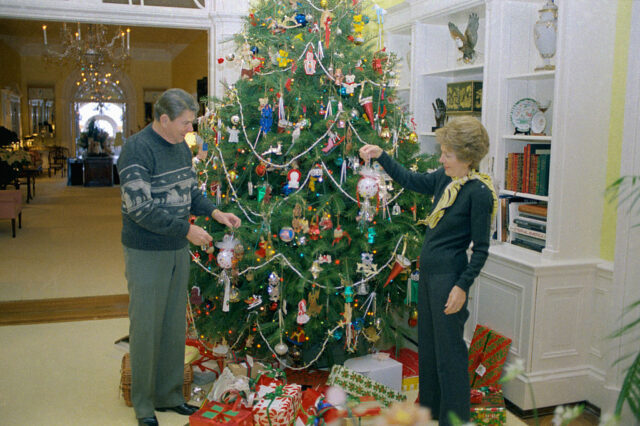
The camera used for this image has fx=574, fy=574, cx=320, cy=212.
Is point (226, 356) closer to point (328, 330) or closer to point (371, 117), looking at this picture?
point (328, 330)

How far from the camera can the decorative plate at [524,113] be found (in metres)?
3.28

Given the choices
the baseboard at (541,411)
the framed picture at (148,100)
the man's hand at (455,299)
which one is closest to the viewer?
the man's hand at (455,299)

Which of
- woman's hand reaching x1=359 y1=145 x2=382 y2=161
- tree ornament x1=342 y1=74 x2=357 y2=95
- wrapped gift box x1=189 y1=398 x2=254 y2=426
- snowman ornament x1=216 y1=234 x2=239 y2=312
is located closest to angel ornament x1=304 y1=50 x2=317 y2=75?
tree ornament x1=342 y1=74 x2=357 y2=95

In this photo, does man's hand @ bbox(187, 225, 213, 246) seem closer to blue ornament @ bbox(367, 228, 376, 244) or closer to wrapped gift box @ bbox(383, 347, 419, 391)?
blue ornament @ bbox(367, 228, 376, 244)

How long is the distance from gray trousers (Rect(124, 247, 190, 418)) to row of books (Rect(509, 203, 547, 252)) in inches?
73.8

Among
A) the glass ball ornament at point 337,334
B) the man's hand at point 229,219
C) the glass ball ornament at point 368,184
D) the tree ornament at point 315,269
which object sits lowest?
the glass ball ornament at point 337,334

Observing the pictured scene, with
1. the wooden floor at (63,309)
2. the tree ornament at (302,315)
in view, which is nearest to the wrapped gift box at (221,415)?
the tree ornament at (302,315)

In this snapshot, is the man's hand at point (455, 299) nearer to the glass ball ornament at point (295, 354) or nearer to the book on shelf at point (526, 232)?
the book on shelf at point (526, 232)

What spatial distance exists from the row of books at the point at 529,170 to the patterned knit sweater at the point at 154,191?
1.83 metres

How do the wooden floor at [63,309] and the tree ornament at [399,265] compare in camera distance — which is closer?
the tree ornament at [399,265]

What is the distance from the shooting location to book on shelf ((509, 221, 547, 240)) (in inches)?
123

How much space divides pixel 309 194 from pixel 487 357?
134cm

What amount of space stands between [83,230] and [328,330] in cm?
620

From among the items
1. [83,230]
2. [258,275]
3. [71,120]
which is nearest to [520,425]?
[258,275]
